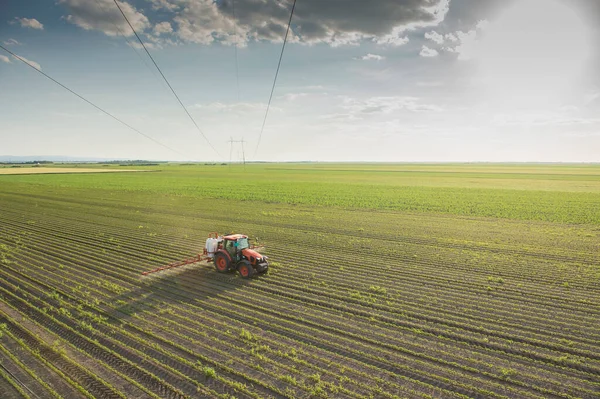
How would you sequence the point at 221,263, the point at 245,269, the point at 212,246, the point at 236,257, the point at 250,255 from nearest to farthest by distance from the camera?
1. the point at 245,269
2. the point at 250,255
3. the point at 236,257
4. the point at 221,263
5. the point at 212,246

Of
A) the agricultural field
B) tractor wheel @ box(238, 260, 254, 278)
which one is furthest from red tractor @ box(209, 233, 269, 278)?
the agricultural field

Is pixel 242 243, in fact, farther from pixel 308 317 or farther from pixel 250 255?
pixel 308 317

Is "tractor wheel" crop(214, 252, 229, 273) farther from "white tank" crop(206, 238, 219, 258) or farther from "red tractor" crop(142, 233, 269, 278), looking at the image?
"white tank" crop(206, 238, 219, 258)

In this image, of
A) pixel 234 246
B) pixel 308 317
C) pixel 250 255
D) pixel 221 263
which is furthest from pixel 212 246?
pixel 308 317

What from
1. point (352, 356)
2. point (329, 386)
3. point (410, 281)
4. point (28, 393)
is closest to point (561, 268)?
point (410, 281)

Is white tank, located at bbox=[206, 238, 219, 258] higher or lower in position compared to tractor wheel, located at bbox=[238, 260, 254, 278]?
higher

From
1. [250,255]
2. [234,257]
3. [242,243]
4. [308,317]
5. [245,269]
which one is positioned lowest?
[308,317]
